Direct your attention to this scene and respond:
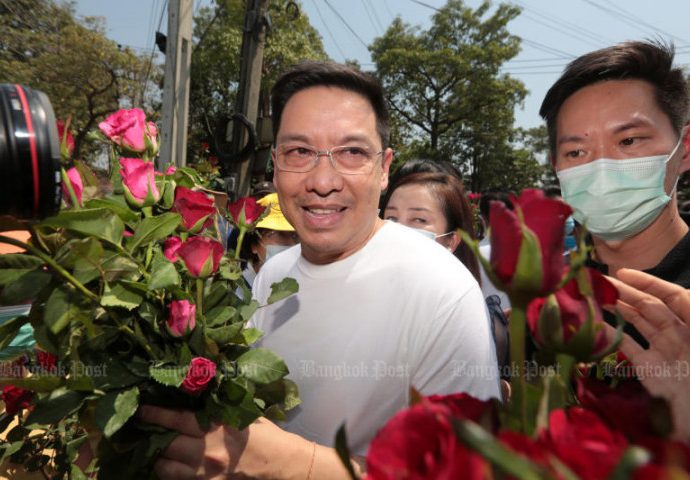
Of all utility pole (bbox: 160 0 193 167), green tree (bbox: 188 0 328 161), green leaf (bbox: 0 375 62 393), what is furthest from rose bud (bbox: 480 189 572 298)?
green tree (bbox: 188 0 328 161)

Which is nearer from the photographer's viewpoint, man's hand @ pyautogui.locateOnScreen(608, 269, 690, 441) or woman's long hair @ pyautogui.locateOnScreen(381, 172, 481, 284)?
man's hand @ pyautogui.locateOnScreen(608, 269, 690, 441)

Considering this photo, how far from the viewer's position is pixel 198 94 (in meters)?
21.9

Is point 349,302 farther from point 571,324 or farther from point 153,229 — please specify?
point 571,324

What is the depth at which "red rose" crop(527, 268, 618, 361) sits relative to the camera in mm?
438

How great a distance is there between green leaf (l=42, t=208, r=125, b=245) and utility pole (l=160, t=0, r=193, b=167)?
19.7 feet

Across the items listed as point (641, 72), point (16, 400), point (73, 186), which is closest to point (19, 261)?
point (73, 186)

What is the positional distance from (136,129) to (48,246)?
0.33 meters

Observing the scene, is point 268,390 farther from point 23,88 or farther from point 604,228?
point 604,228

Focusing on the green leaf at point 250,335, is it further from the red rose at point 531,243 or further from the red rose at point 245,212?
the red rose at point 531,243

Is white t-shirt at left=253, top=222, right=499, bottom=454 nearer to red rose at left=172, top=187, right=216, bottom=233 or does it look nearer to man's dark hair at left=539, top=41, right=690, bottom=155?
red rose at left=172, top=187, right=216, bottom=233

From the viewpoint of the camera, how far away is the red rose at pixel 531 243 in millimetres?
415

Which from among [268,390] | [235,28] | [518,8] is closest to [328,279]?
[268,390]

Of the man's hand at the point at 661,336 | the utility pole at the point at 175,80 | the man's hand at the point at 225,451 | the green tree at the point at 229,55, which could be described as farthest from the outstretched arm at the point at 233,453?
the green tree at the point at 229,55

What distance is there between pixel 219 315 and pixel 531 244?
28.2 inches
